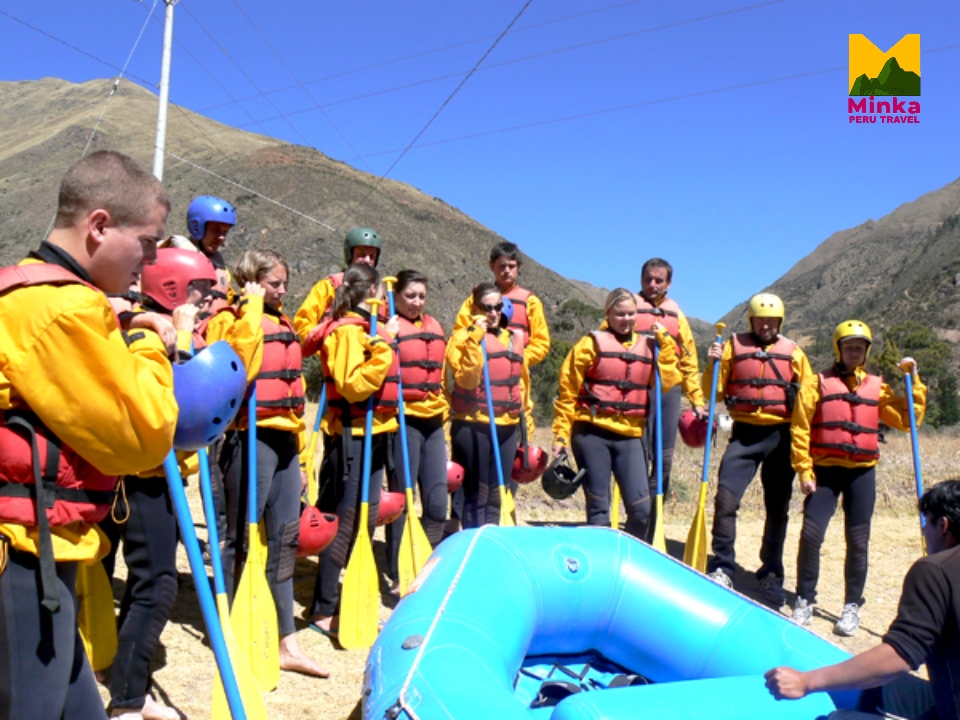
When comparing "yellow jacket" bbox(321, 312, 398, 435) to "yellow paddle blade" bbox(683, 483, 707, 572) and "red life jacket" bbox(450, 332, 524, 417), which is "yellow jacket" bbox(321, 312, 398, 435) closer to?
"red life jacket" bbox(450, 332, 524, 417)

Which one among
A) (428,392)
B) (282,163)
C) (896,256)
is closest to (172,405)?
(428,392)

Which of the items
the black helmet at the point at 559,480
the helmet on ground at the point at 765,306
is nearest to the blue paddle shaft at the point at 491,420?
the black helmet at the point at 559,480

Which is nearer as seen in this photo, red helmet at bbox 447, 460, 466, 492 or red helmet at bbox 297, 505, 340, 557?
red helmet at bbox 297, 505, 340, 557

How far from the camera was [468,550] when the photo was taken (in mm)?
3867

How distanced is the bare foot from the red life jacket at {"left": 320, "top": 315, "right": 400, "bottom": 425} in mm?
1286

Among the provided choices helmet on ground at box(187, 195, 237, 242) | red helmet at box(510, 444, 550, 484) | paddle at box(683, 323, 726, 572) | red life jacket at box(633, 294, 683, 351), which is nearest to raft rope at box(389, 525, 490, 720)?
helmet on ground at box(187, 195, 237, 242)

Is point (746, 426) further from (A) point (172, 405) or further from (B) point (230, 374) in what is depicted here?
(A) point (172, 405)

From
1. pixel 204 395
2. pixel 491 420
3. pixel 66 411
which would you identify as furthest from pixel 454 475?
pixel 66 411

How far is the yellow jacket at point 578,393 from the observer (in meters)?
5.98

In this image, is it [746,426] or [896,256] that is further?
[896,256]

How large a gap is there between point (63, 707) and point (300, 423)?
8.37 ft

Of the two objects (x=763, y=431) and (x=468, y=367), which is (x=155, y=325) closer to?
(x=468, y=367)

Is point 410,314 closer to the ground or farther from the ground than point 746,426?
farther from the ground

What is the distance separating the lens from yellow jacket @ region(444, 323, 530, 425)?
5.77m
